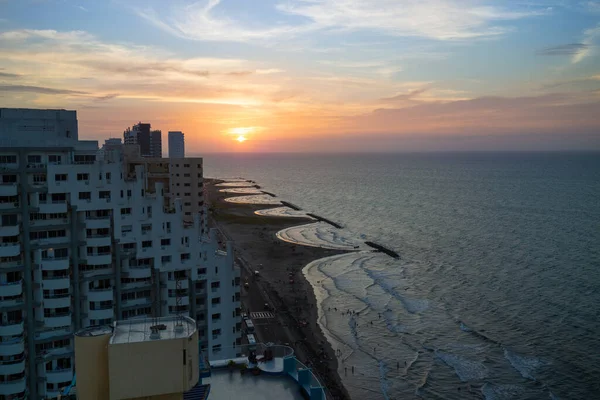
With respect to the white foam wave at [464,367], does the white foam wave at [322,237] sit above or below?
above

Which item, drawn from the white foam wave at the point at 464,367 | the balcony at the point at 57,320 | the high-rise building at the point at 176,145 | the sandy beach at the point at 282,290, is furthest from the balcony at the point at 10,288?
the high-rise building at the point at 176,145

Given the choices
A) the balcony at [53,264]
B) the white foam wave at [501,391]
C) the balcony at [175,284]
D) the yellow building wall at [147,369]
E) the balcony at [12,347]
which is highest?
the yellow building wall at [147,369]

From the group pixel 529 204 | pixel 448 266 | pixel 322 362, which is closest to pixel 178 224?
pixel 322 362

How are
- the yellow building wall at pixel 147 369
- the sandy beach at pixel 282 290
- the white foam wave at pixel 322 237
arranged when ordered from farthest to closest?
the white foam wave at pixel 322 237
the sandy beach at pixel 282 290
the yellow building wall at pixel 147 369

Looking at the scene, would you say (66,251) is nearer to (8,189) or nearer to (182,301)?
(8,189)

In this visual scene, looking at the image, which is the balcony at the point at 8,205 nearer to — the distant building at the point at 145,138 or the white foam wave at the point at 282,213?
the distant building at the point at 145,138

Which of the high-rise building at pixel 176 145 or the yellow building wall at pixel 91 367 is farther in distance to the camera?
the high-rise building at pixel 176 145

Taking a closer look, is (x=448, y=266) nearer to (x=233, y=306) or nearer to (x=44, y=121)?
(x=233, y=306)
